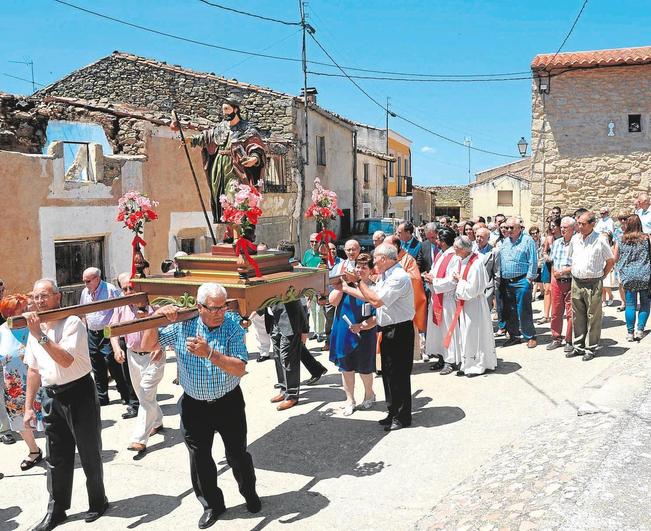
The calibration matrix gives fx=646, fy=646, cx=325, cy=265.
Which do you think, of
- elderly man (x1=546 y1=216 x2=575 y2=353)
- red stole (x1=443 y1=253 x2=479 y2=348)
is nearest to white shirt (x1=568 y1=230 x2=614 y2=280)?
elderly man (x1=546 y1=216 x2=575 y2=353)

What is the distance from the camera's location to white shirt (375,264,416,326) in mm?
6230

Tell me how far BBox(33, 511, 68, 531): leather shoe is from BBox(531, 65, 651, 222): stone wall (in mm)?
15698

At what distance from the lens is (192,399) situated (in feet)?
15.4

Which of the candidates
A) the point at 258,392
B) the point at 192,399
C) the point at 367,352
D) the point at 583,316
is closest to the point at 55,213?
the point at 258,392

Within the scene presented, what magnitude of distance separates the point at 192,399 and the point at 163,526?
0.98 metres

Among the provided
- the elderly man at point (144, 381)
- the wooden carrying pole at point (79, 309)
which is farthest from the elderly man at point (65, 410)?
the elderly man at point (144, 381)

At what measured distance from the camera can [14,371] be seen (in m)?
6.18

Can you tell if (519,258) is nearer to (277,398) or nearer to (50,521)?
(277,398)

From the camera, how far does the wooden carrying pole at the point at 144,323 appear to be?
3876mm

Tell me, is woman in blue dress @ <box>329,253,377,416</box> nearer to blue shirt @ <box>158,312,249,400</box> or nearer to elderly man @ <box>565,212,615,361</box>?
blue shirt @ <box>158,312,249,400</box>

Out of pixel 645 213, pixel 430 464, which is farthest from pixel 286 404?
pixel 645 213

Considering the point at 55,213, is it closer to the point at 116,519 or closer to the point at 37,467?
the point at 37,467

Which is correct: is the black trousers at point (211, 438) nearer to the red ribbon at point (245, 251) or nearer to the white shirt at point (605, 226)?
the red ribbon at point (245, 251)

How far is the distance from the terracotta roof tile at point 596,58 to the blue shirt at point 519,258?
982cm
